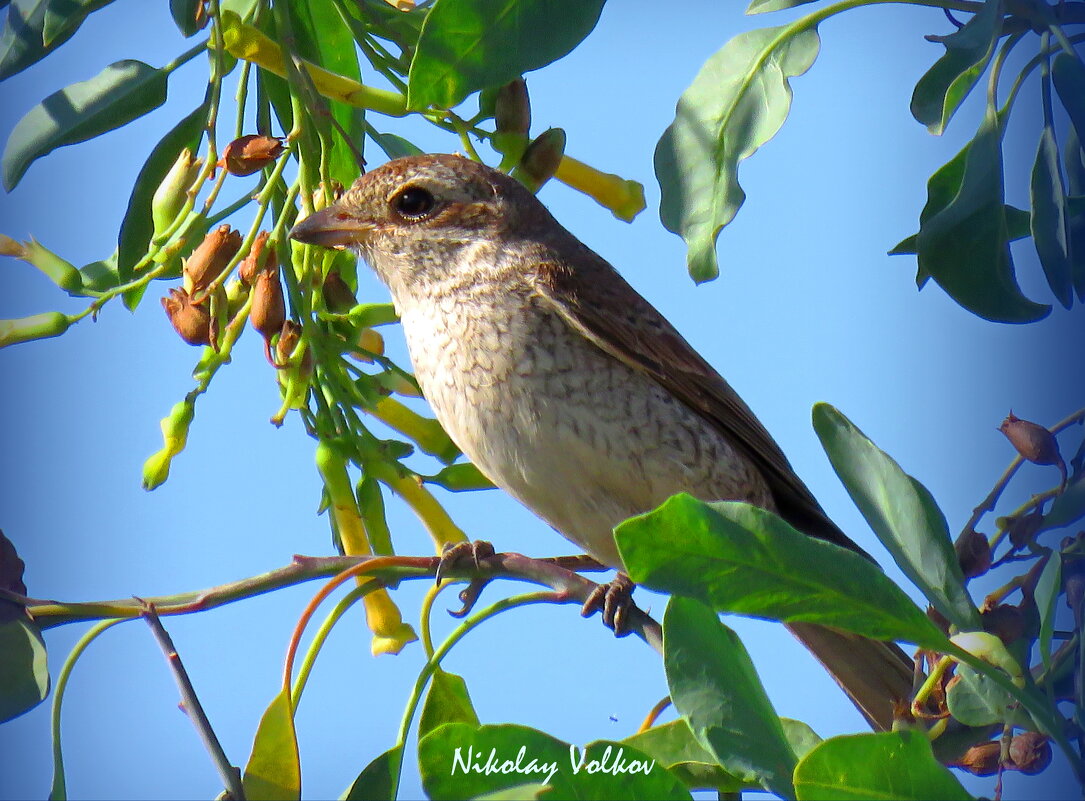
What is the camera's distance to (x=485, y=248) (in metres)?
3.13

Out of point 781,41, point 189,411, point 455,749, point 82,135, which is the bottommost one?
point 455,749

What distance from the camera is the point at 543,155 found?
2.28 meters

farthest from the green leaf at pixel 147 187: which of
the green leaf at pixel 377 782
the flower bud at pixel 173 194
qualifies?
the green leaf at pixel 377 782

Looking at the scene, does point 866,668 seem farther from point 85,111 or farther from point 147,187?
point 85,111

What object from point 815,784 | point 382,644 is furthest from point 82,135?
point 815,784

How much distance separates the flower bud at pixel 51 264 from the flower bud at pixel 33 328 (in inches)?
3.2

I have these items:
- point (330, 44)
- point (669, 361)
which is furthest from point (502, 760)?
point (669, 361)

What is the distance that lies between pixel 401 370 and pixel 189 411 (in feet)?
1.25

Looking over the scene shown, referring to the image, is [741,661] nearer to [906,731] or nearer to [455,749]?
[906,731]

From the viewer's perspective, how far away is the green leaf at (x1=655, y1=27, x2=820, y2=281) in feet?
6.48

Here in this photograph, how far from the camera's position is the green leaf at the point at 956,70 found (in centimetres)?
190

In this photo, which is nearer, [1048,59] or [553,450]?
[1048,59]

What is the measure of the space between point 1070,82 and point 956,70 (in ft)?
0.60

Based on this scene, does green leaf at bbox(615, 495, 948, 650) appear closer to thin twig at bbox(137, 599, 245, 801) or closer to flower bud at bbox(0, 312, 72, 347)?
thin twig at bbox(137, 599, 245, 801)
